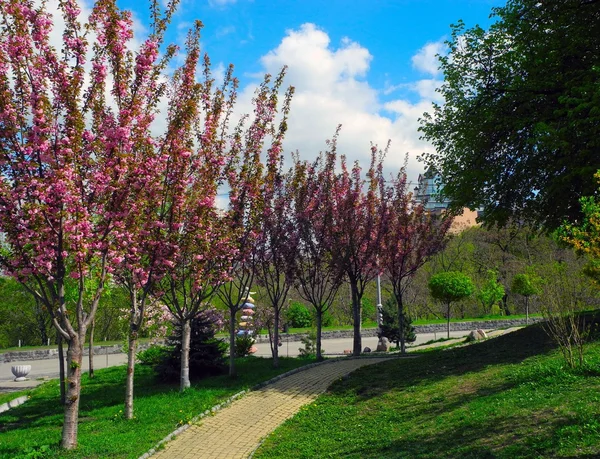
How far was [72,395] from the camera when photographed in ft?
30.6

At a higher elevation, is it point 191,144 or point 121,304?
point 191,144

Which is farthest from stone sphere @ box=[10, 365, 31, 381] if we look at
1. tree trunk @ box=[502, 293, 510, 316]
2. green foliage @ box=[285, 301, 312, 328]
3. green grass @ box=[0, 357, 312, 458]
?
tree trunk @ box=[502, 293, 510, 316]

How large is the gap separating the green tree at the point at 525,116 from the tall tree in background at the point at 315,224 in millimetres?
4108

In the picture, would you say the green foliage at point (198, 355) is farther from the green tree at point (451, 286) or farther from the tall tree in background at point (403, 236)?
the green tree at point (451, 286)

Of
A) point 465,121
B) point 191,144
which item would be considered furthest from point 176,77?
point 465,121

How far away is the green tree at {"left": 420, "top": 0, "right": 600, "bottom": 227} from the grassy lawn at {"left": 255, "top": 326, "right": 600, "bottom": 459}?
15.0ft

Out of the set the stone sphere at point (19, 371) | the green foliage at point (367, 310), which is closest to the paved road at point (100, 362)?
the stone sphere at point (19, 371)

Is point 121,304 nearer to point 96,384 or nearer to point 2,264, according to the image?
point 96,384

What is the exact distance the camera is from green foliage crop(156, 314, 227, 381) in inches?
634

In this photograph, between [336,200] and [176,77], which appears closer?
[176,77]

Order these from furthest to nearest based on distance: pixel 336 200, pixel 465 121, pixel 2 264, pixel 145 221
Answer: pixel 336 200 < pixel 465 121 < pixel 145 221 < pixel 2 264

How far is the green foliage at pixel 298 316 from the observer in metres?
36.9

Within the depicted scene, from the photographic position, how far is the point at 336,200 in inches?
793

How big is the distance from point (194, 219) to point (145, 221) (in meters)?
1.37
